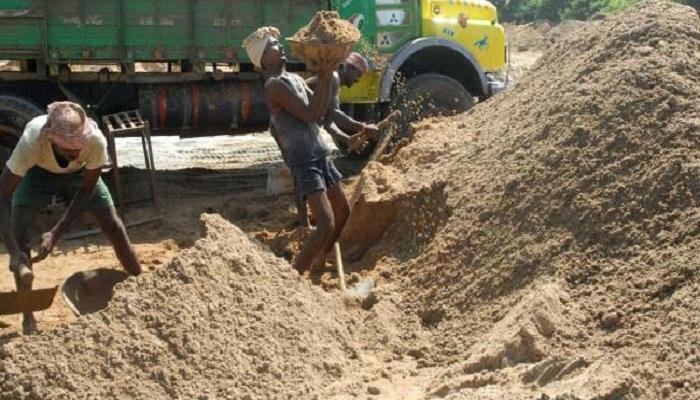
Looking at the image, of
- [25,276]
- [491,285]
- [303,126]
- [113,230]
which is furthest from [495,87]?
[25,276]

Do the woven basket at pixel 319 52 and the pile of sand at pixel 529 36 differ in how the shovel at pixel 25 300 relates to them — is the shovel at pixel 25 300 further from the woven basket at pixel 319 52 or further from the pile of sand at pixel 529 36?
the pile of sand at pixel 529 36

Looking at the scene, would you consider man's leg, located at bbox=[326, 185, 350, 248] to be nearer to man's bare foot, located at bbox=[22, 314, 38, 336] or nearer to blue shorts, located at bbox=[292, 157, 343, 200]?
blue shorts, located at bbox=[292, 157, 343, 200]

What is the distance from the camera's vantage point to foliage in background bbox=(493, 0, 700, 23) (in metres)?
28.7

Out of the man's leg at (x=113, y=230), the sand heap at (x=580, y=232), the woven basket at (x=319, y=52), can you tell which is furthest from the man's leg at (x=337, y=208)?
the man's leg at (x=113, y=230)

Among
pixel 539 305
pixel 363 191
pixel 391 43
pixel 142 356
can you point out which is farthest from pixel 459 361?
pixel 391 43

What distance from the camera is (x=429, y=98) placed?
1039 centimetres

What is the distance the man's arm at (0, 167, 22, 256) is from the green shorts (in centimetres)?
16

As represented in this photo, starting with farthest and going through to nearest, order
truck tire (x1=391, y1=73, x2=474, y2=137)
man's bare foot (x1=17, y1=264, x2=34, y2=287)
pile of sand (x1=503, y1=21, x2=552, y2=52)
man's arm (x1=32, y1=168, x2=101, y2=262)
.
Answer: pile of sand (x1=503, y1=21, x2=552, y2=52) < truck tire (x1=391, y1=73, x2=474, y2=137) < man's arm (x1=32, y1=168, x2=101, y2=262) < man's bare foot (x1=17, y1=264, x2=34, y2=287)

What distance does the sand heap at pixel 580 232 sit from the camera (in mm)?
4863

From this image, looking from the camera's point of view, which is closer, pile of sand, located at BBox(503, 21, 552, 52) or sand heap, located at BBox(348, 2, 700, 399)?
sand heap, located at BBox(348, 2, 700, 399)

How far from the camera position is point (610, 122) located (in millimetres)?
6254

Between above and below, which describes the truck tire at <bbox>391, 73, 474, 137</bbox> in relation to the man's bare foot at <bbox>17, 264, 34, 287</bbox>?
above

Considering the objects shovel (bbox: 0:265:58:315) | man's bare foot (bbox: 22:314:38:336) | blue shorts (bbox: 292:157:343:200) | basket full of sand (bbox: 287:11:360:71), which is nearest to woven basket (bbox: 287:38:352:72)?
basket full of sand (bbox: 287:11:360:71)

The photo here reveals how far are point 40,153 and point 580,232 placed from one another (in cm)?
295
